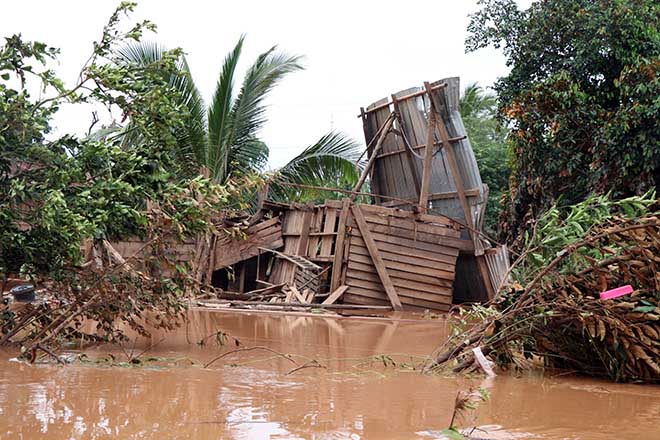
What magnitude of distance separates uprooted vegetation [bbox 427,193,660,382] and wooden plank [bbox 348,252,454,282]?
7.83 metres

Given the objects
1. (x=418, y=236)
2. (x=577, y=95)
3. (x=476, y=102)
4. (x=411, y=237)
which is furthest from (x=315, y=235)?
(x=476, y=102)

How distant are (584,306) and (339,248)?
891 centimetres

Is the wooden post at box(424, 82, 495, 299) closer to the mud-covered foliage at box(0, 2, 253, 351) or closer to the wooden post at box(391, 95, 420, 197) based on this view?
the wooden post at box(391, 95, 420, 197)

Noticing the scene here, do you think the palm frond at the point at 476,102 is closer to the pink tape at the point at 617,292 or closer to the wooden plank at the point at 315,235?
the wooden plank at the point at 315,235

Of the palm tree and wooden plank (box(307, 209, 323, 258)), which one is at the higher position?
the palm tree

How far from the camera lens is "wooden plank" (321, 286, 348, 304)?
1411 centimetres

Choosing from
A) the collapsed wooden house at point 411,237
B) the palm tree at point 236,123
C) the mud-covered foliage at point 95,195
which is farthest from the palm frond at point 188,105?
the mud-covered foliage at point 95,195

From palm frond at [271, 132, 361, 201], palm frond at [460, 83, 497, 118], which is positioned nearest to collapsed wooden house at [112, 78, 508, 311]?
palm frond at [271, 132, 361, 201]

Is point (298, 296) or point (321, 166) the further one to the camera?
point (321, 166)

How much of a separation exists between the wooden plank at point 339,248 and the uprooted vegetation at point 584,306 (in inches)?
306

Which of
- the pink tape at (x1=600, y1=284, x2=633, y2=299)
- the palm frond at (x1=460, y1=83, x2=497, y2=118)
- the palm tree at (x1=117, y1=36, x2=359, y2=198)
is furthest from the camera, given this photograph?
the palm frond at (x1=460, y1=83, x2=497, y2=118)

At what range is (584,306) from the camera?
5887mm

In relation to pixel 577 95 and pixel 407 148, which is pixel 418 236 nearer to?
pixel 407 148

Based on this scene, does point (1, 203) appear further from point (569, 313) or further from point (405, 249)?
point (405, 249)
